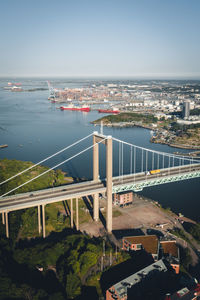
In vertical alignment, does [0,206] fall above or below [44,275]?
above

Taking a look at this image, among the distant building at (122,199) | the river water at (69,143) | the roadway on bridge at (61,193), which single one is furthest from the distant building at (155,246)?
the river water at (69,143)

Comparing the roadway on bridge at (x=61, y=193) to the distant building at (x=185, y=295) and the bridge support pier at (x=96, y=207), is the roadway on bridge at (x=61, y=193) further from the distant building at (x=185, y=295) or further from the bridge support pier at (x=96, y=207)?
→ the distant building at (x=185, y=295)

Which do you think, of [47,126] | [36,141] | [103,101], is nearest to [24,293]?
[36,141]

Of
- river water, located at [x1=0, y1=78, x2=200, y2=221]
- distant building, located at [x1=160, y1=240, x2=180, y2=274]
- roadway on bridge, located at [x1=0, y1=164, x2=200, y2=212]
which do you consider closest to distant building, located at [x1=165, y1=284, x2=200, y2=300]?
distant building, located at [x1=160, y1=240, x2=180, y2=274]

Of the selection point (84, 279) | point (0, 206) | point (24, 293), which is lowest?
point (84, 279)

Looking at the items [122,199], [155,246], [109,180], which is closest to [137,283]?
[155,246]

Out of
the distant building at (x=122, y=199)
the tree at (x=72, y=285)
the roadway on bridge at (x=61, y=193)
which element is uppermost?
the roadway on bridge at (x=61, y=193)

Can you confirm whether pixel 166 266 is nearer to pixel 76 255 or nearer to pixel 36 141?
pixel 76 255
